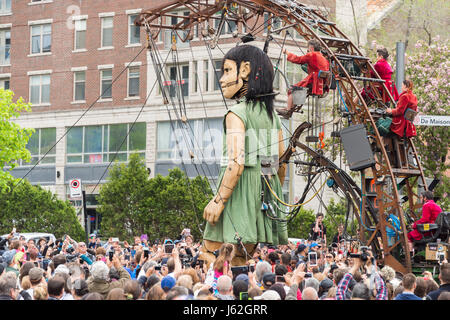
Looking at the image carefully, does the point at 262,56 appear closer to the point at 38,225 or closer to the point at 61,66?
the point at 38,225

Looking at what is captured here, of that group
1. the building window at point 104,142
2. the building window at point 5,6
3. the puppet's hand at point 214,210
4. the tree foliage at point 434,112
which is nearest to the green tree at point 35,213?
the building window at point 104,142

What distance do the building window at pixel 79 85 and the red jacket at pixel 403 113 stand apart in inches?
1097

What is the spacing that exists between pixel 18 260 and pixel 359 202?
6.97 m

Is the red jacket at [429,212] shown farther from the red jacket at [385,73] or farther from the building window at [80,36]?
the building window at [80,36]

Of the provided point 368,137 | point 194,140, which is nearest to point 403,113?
point 368,137

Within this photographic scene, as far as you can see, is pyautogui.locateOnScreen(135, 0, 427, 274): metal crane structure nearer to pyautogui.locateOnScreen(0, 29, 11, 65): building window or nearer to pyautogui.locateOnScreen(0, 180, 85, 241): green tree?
pyautogui.locateOnScreen(0, 180, 85, 241): green tree

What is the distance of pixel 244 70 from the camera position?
37.4 feet

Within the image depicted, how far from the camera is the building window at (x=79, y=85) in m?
40.2

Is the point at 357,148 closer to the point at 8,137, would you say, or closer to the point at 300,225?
the point at 300,225

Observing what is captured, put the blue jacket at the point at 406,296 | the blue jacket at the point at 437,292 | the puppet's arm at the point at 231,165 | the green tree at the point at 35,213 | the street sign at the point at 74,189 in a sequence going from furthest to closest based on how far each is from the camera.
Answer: the green tree at the point at 35,213
the street sign at the point at 74,189
the puppet's arm at the point at 231,165
the blue jacket at the point at 437,292
the blue jacket at the point at 406,296

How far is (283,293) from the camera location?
8.08m
